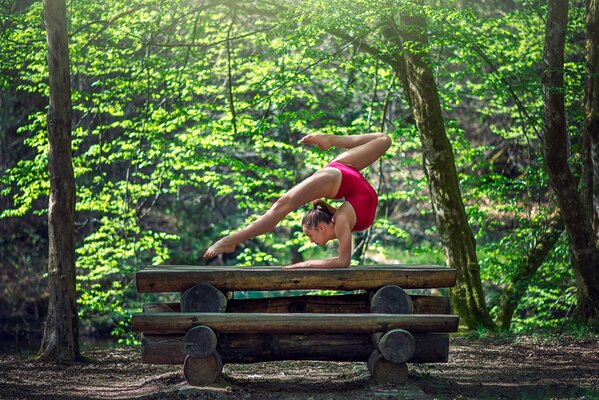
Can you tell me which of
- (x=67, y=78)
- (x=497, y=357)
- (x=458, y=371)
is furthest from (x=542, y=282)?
(x=67, y=78)

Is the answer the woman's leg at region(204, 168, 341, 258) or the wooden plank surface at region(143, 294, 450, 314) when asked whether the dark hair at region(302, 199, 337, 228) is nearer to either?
the woman's leg at region(204, 168, 341, 258)

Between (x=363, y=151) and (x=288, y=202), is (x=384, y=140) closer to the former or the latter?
(x=363, y=151)

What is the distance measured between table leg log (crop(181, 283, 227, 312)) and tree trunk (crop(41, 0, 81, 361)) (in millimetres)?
2930

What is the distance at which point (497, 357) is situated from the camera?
862 cm

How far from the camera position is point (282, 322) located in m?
6.21

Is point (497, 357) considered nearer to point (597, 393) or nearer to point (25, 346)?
point (597, 393)

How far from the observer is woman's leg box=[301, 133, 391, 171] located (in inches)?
274

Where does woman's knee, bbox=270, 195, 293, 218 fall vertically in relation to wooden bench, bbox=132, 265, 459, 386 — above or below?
above

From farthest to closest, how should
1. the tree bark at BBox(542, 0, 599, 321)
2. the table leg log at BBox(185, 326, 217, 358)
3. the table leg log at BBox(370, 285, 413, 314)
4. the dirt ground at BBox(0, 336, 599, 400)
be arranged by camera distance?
the tree bark at BBox(542, 0, 599, 321) < the table leg log at BBox(370, 285, 413, 314) < the dirt ground at BBox(0, 336, 599, 400) < the table leg log at BBox(185, 326, 217, 358)

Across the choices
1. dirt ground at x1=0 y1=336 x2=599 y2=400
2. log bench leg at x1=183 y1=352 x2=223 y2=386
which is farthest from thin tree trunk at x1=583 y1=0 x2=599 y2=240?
log bench leg at x1=183 y1=352 x2=223 y2=386

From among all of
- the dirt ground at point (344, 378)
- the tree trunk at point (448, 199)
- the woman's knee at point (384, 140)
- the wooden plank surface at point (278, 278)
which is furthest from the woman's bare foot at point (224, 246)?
the tree trunk at point (448, 199)

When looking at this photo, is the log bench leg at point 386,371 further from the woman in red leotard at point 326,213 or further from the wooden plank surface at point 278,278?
the woman in red leotard at point 326,213

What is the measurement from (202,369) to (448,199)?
18.5 ft

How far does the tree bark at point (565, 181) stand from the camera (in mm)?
9703
